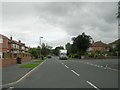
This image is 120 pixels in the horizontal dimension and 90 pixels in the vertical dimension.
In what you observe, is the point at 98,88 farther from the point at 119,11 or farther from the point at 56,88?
the point at 119,11

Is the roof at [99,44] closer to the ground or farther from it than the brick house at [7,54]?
farther from it

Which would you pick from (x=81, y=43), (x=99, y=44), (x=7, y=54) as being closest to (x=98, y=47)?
(x=99, y=44)

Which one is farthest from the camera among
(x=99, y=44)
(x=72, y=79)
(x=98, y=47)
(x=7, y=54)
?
(x=99, y=44)

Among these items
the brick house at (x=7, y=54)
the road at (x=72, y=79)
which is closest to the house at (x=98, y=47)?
the brick house at (x=7, y=54)

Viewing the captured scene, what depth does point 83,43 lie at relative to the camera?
115m

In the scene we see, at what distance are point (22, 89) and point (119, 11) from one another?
91.1 ft

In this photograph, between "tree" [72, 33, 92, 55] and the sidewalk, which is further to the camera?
"tree" [72, 33, 92, 55]

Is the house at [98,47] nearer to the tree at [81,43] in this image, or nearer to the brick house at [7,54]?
the tree at [81,43]

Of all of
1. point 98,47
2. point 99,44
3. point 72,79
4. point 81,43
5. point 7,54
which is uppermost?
point 99,44

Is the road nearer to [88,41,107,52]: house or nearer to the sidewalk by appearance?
the sidewalk

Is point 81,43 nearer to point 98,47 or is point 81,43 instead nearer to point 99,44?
point 98,47

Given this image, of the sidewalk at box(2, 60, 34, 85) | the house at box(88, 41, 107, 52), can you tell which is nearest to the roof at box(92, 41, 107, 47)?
the house at box(88, 41, 107, 52)

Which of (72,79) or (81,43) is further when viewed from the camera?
(81,43)

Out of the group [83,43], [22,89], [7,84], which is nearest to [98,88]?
[22,89]
